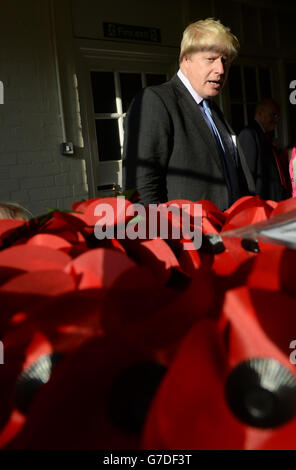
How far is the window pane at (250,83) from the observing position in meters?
5.68

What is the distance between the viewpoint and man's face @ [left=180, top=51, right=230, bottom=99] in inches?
68.2


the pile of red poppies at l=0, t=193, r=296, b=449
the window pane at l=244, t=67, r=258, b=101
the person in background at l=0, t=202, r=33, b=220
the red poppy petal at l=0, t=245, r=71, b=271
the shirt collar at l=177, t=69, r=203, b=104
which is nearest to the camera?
the pile of red poppies at l=0, t=193, r=296, b=449

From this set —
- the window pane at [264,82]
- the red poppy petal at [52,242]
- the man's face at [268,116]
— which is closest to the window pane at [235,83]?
the window pane at [264,82]

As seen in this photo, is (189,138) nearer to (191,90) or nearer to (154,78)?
(191,90)

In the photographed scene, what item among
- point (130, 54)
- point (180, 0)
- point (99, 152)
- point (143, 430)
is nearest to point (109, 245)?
point (143, 430)

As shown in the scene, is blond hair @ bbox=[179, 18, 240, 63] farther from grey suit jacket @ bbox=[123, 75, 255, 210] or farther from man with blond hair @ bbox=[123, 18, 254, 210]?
grey suit jacket @ bbox=[123, 75, 255, 210]

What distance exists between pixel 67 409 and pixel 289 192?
3272 mm

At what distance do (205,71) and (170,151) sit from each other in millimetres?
377

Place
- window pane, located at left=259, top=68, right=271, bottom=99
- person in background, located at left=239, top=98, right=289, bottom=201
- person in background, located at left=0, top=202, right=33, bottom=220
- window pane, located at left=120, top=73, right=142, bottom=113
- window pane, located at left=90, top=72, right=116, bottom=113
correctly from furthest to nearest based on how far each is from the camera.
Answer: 1. window pane, located at left=259, top=68, right=271, bottom=99
2. window pane, located at left=120, top=73, right=142, bottom=113
3. window pane, located at left=90, top=72, right=116, bottom=113
4. person in background, located at left=239, top=98, right=289, bottom=201
5. person in background, located at left=0, top=202, right=33, bottom=220

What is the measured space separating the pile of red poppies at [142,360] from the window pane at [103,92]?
14.1 feet

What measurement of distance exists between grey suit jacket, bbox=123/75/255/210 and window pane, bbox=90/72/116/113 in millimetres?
2843

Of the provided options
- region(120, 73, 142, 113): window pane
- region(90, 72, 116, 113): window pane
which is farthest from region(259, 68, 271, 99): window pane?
region(90, 72, 116, 113): window pane

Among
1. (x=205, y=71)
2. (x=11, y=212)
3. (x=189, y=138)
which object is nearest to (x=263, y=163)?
(x=205, y=71)
